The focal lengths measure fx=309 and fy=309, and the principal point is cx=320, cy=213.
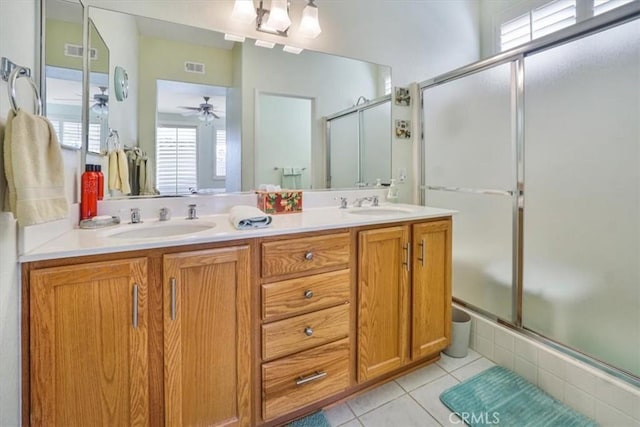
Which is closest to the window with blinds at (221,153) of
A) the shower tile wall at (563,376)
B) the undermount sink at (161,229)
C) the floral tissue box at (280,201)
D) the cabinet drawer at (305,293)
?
the floral tissue box at (280,201)

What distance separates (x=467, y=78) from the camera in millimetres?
2045

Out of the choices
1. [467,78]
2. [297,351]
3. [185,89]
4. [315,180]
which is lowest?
[297,351]

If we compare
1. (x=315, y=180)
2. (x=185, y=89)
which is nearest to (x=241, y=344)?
(x=315, y=180)

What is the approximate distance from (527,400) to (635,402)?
0.39m

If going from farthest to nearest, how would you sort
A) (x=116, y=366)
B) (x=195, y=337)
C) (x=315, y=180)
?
(x=315, y=180) < (x=195, y=337) < (x=116, y=366)

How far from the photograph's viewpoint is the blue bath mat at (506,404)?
4.49ft

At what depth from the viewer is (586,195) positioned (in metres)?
1.54

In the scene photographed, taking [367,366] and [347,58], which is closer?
[367,366]

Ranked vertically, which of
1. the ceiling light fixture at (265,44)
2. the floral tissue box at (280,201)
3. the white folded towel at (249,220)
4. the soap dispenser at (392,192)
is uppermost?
the ceiling light fixture at (265,44)

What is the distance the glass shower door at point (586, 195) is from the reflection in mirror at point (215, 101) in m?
1.20

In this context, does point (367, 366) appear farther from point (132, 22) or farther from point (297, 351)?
point (132, 22)

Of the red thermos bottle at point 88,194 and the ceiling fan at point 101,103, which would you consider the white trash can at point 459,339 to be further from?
the ceiling fan at point 101,103

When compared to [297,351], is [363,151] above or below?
above

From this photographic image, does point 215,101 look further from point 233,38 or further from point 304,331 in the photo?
point 304,331
